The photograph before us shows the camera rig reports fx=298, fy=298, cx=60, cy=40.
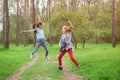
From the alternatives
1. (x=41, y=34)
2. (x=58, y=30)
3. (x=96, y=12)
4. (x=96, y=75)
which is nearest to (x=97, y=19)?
(x=96, y=12)

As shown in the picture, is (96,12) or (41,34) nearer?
(41,34)

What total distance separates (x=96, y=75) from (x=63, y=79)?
1.13 metres

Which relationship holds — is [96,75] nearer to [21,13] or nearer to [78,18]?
[78,18]

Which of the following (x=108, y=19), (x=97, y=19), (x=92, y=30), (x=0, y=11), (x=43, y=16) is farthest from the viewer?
(x=43, y=16)

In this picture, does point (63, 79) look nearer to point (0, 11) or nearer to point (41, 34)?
point (41, 34)

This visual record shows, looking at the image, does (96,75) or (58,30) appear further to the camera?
(58,30)

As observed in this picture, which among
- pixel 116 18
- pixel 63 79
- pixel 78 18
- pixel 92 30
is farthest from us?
pixel 116 18

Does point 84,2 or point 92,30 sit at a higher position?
point 84,2

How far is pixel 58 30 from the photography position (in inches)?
1382

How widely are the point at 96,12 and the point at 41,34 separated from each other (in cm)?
4708

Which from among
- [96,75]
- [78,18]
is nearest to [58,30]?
[78,18]

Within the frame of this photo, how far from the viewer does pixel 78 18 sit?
35.0 meters

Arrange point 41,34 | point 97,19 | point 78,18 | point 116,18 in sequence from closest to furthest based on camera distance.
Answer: point 41,34 → point 78,18 → point 116,18 → point 97,19

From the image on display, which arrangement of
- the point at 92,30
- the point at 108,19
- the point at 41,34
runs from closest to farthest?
1. the point at 41,34
2. the point at 92,30
3. the point at 108,19
